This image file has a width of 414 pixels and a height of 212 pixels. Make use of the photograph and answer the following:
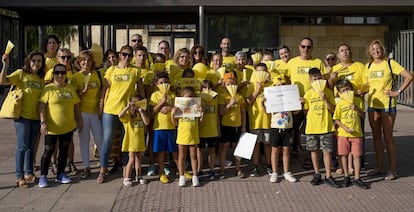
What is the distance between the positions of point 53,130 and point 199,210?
2.33m

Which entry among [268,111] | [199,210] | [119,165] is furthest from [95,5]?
[199,210]

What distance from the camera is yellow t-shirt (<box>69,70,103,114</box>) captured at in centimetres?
745

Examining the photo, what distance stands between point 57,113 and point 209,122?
205cm

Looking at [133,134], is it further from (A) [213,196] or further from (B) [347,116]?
(B) [347,116]

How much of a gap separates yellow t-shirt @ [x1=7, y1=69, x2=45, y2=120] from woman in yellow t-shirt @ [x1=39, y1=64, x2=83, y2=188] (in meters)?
0.12

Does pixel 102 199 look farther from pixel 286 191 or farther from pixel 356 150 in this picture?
pixel 356 150

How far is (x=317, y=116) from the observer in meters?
7.32

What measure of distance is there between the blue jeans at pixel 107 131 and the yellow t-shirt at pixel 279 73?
7.55 feet

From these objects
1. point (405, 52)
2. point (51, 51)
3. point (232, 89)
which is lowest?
point (232, 89)

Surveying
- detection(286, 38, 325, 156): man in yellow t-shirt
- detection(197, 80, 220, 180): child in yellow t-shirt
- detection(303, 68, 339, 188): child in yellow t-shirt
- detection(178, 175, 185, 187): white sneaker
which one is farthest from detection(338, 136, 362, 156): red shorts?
detection(178, 175, 185, 187): white sneaker

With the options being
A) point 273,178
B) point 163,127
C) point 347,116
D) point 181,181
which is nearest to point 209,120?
point 163,127

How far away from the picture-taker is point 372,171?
26.7 ft

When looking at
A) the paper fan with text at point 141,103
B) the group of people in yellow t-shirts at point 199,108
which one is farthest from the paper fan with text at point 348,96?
the paper fan with text at point 141,103

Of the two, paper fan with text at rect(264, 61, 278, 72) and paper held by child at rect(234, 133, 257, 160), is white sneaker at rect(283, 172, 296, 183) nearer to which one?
paper held by child at rect(234, 133, 257, 160)
